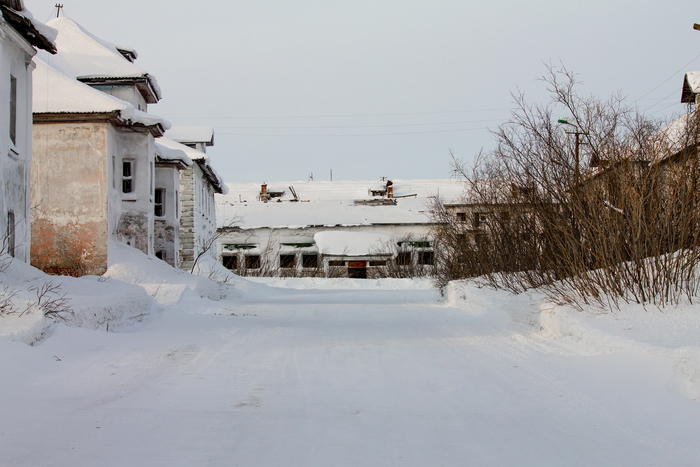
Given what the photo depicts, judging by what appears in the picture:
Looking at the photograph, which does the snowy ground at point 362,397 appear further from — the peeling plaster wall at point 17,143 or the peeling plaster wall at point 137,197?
the peeling plaster wall at point 137,197

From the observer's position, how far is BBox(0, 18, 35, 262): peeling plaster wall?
1309cm

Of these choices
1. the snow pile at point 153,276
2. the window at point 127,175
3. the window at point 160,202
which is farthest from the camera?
the window at point 160,202

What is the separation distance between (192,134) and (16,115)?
23.8m

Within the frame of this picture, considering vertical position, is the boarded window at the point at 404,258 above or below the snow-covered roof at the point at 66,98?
below

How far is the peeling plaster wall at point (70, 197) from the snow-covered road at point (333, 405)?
1052cm

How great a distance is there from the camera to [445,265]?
24844mm

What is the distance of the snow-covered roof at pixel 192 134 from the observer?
122 feet

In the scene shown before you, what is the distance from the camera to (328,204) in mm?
55375

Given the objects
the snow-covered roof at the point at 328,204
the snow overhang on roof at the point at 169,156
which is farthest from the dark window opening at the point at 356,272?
the snow overhang on roof at the point at 169,156

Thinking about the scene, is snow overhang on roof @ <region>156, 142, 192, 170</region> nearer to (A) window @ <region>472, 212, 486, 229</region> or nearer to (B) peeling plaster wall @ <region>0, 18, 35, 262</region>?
(B) peeling plaster wall @ <region>0, 18, 35, 262</region>

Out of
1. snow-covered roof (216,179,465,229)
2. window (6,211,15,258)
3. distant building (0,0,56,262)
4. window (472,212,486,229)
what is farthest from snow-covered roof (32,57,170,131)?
snow-covered roof (216,179,465,229)

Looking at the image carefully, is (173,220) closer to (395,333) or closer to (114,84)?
(114,84)

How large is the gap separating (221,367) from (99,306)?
14.5ft

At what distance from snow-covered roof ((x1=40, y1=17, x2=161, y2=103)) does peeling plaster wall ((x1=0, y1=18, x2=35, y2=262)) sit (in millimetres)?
9771
